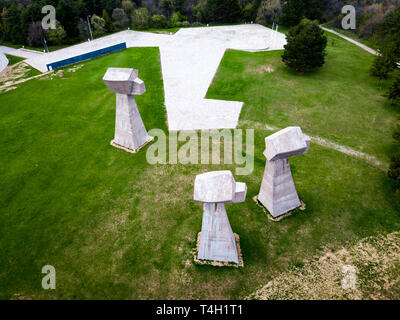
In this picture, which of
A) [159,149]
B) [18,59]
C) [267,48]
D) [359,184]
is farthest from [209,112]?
[18,59]

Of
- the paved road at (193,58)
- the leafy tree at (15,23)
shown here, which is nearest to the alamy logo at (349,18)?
the paved road at (193,58)

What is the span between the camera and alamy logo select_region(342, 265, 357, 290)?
12129 mm

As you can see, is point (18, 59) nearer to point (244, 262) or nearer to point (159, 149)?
point (159, 149)

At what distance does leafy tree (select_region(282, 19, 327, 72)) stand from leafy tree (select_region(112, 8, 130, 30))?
34.1 m

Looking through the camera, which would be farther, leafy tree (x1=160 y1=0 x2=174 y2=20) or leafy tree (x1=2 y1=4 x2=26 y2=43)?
leafy tree (x1=160 y1=0 x2=174 y2=20)

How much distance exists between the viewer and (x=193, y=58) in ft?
117

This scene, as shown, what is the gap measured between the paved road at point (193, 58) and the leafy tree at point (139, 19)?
2.46m

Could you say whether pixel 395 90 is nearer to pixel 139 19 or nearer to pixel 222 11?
pixel 222 11

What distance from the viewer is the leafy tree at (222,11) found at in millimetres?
51406

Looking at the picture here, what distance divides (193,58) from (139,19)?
2174cm

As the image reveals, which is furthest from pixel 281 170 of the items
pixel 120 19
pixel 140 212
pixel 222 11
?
pixel 120 19

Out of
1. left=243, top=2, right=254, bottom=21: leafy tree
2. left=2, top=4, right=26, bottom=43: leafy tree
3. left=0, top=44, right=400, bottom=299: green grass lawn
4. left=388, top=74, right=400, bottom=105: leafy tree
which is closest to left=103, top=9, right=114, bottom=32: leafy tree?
left=2, top=4, right=26, bottom=43: leafy tree

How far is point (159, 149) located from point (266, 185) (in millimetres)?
9247

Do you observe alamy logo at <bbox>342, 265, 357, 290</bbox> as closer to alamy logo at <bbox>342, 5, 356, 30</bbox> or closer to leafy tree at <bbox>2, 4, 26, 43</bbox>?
alamy logo at <bbox>342, 5, 356, 30</bbox>
